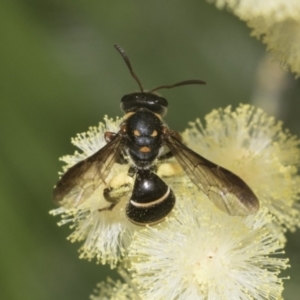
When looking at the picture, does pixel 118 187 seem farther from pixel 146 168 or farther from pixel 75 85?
pixel 75 85

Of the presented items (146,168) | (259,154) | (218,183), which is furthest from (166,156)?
(259,154)

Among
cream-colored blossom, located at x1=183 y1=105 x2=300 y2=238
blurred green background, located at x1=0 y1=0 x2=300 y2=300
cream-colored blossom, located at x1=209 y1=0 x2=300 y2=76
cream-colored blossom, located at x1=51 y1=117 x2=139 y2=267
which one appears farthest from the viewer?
blurred green background, located at x1=0 y1=0 x2=300 y2=300

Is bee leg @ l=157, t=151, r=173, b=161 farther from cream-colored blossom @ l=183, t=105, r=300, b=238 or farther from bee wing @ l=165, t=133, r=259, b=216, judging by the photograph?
cream-colored blossom @ l=183, t=105, r=300, b=238

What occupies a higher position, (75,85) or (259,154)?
(75,85)

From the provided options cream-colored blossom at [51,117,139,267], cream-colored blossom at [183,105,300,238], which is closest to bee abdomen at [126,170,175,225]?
cream-colored blossom at [51,117,139,267]

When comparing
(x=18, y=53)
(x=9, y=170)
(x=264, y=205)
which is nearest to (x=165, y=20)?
(x=18, y=53)

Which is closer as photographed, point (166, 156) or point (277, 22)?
point (277, 22)
